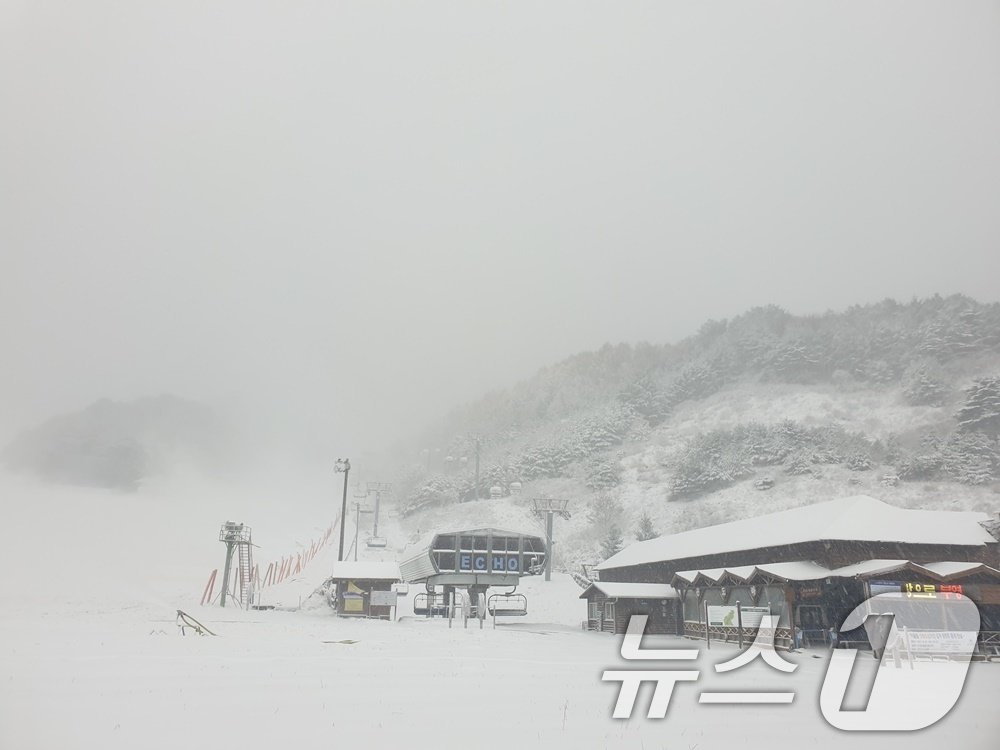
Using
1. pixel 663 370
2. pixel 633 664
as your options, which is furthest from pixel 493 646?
pixel 663 370

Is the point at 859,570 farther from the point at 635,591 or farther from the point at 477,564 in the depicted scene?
the point at 477,564

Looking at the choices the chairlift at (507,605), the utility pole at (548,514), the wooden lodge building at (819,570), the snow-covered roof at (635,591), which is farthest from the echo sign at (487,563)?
the snow-covered roof at (635,591)

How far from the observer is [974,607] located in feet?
82.1

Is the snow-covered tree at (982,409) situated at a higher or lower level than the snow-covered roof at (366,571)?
higher

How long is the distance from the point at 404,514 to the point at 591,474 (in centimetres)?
2405

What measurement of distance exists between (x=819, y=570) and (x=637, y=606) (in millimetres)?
9643

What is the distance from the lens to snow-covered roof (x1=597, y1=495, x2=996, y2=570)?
26.5 metres

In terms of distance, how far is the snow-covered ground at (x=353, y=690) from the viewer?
8672 millimetres

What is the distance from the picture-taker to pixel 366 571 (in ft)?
113

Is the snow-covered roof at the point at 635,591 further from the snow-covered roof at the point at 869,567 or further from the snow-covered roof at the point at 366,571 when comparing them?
the snow-covered roof at the point at 366,571

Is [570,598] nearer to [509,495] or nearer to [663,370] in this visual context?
[509,495]

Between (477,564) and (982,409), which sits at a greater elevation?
(982,409)

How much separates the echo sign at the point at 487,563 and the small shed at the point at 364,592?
14.8ft

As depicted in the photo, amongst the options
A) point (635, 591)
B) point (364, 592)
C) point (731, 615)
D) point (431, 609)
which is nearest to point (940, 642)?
point (731, 615)
